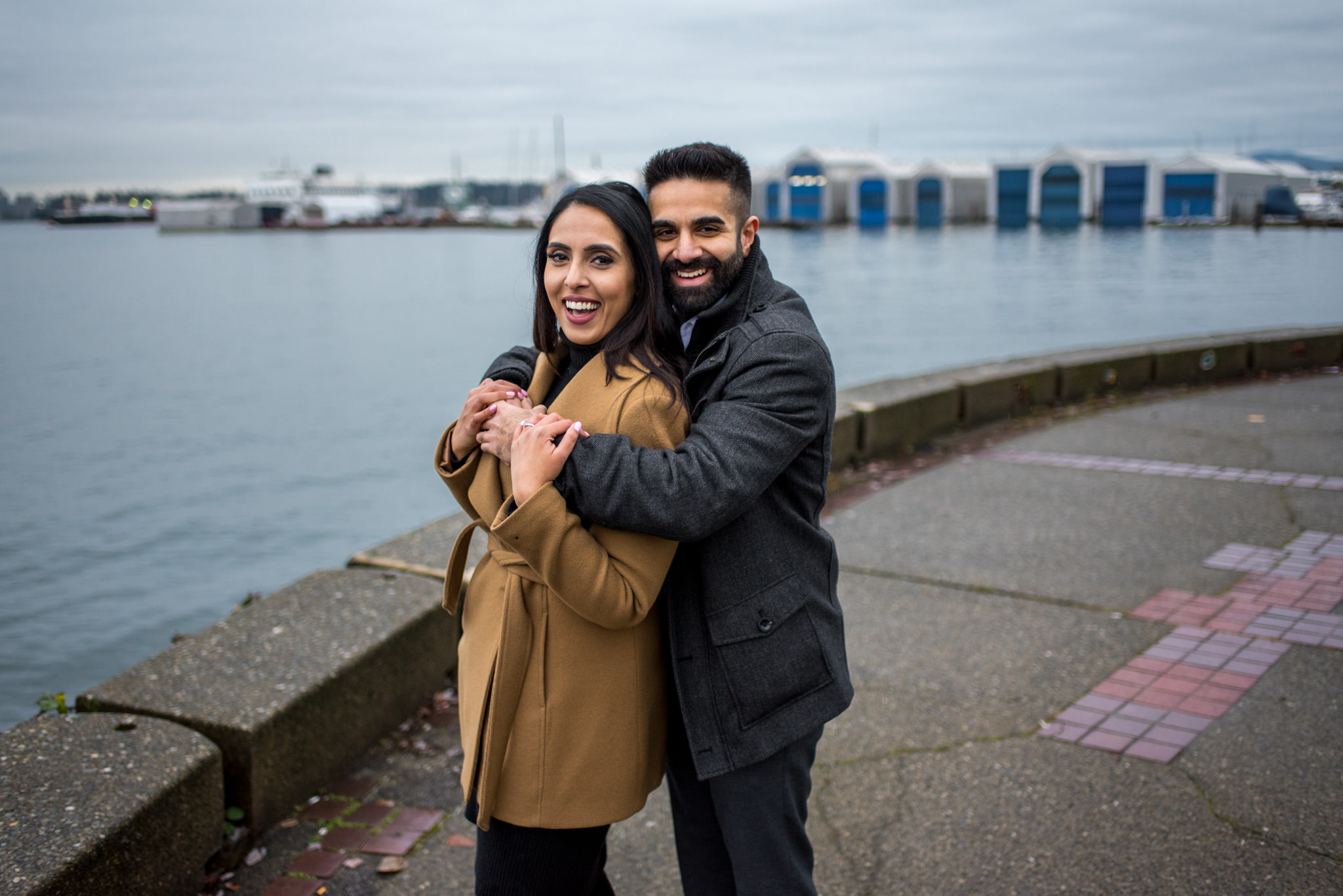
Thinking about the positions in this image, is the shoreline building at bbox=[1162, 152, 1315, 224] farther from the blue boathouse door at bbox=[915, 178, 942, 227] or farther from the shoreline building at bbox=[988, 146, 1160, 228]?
the blue boathouse door at bbox=[915, 178, 942, 227]

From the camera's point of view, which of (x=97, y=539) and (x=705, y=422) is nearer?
(x=705, y=422)

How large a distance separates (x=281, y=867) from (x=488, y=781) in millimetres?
1382

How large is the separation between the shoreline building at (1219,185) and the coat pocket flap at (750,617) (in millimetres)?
105830

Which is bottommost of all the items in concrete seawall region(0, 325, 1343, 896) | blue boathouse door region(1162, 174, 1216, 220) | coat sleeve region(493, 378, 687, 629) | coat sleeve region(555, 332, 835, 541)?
concrete seawall region(0, 325, 1343, 896)

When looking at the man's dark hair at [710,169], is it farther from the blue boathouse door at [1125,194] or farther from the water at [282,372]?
the blue boathouse door at [1125,194]

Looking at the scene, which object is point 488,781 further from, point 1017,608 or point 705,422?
point 1017,608

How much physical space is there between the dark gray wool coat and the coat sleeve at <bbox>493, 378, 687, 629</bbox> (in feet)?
0.16

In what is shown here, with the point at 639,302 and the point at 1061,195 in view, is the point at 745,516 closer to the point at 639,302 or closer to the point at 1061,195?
the point at 639,302

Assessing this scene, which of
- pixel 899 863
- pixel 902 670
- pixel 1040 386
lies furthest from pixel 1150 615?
pixel 1040 386

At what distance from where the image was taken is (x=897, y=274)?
196ft

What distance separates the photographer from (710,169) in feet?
6.44

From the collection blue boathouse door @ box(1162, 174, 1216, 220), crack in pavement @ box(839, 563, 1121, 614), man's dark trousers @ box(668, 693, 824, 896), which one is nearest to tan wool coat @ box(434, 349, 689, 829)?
man's dark trousers @ box(668, 693, 824, 896)

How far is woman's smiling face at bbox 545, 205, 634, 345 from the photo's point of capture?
189 cm

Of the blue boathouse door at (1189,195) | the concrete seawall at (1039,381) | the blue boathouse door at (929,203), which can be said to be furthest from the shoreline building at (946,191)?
the concrete seawall at (1039,381)
